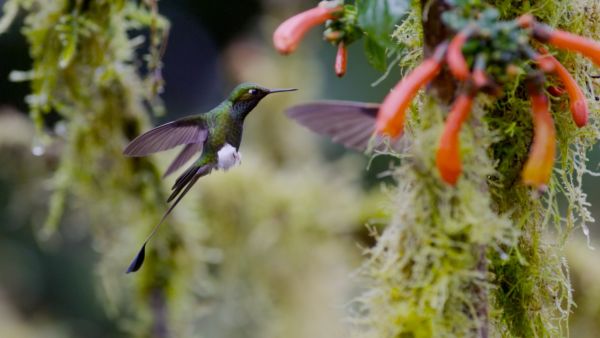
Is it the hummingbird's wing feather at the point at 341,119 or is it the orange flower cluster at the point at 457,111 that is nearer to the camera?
the orange flower cluster at the point at 457,111

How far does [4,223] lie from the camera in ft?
19.8

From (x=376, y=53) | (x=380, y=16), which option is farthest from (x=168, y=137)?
(x=380, y=16)

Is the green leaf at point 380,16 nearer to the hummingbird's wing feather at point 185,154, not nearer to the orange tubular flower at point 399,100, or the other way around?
the orange tubular flower at point 399,100

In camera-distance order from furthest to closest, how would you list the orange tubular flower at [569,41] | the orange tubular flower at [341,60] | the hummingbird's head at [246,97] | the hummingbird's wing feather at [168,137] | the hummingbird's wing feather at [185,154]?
the hummingbird's wing feather at [185,154] < the hummingbird's head at [246,97] < the hummingbird's wing feather at [168,137] < the orange tubular flower at [341,60] < the orange tubular flower at [569,41]

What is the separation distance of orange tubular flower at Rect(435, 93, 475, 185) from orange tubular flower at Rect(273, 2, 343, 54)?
0.82 feet

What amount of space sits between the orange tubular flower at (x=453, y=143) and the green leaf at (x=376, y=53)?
278 mm

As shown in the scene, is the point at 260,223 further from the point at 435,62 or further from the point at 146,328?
the point at 435,62

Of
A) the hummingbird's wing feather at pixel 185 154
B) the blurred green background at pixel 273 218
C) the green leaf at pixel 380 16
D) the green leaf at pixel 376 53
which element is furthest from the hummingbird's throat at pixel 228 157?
the blurred green background at pixel 273 218

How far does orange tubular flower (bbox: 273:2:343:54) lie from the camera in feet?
3.33

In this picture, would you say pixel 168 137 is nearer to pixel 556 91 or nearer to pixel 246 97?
pixel 246 97

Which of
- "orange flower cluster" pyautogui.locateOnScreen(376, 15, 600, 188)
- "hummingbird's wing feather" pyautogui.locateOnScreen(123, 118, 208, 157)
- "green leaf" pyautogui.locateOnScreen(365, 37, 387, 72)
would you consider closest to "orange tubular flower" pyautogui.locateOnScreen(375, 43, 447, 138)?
"orange flower cluster" pyautogui.locateOnScreen(376, 15, 600, 188)

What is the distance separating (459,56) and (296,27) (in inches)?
10.2

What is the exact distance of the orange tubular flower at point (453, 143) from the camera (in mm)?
919

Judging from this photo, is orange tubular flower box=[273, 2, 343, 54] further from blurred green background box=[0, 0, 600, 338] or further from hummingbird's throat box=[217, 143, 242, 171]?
blurred green background box=[0, 0, 600, 338]
